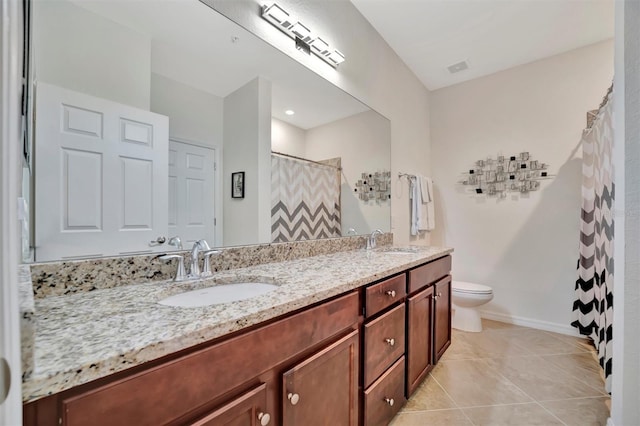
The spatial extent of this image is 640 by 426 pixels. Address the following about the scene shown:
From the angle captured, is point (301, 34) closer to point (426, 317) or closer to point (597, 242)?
point (426, 317)

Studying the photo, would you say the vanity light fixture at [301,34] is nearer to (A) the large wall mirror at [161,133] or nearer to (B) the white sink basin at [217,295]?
(A) the large wall mirror at [161,133]

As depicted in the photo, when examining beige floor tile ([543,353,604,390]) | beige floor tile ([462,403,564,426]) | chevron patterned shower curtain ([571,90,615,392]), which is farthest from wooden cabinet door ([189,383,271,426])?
beige floor tile ([543,353,604,390])

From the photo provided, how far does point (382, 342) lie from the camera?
4.04ft

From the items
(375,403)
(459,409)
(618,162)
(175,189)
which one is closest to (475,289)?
(459,409)

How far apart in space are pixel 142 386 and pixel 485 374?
2.12 meters

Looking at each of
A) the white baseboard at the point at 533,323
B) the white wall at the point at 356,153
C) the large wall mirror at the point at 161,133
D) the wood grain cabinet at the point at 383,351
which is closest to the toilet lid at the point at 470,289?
the white baseboard at the point at 533,323

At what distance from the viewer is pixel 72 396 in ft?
1.43

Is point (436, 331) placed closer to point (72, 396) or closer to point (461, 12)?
point (72, 396)

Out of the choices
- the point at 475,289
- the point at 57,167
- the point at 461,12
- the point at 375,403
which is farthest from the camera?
the point at 475,289

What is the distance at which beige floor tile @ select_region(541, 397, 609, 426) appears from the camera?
1.42m

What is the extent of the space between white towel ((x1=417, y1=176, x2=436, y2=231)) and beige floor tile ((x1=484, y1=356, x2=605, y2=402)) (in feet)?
4.20

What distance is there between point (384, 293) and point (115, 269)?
1031mm

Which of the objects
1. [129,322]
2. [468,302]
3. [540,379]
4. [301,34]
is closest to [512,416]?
[540,379]

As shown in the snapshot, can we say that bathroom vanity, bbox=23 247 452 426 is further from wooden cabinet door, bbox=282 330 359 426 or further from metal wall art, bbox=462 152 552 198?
metal wall art, bbox=462 152 552 198
